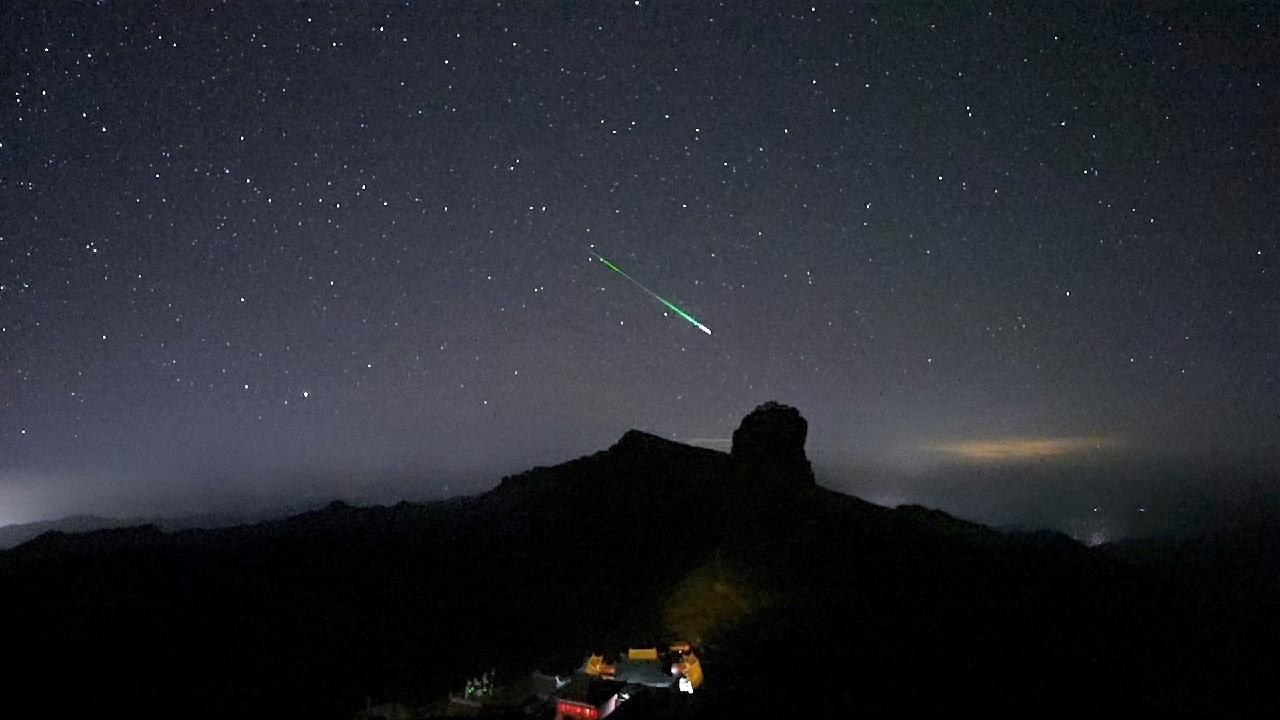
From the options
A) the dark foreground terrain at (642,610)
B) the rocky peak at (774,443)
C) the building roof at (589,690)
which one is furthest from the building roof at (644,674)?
the rocky peak at (774,443)

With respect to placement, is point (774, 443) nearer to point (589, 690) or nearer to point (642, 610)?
point (642, 610)

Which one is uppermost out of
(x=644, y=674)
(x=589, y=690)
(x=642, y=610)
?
(x=589, y=690)

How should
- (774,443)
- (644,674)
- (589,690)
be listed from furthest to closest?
1. (774,443)
2. (644,674)
3. (589,690)

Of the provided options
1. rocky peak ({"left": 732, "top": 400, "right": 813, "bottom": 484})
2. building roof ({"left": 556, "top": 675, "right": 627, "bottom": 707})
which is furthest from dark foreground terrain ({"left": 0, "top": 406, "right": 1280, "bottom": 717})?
building roof ({"left": 556, "top": 675, "right": 627, "bottom": 707})

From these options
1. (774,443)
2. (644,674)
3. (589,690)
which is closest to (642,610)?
(644,674)

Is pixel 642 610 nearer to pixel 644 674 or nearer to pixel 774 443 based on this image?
pixel 644 674

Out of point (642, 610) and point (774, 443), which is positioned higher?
point (774, 443)

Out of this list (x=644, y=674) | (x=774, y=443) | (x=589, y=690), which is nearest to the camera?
(x=589, y=690)

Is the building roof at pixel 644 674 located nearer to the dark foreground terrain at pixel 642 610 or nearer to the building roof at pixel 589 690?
the building roof at pixel 589 690

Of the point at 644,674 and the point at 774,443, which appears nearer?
the point at 644,674

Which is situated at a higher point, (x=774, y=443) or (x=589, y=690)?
(x=774, y=443)
